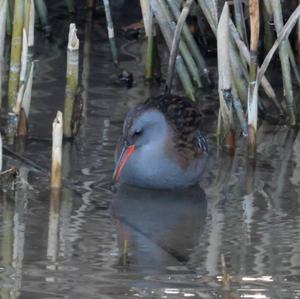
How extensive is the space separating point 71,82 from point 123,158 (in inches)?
23.4

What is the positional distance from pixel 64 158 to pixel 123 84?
55.0 inches

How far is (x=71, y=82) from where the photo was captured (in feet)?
19.5

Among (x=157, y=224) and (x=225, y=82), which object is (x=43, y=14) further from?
(x=157, y=224)

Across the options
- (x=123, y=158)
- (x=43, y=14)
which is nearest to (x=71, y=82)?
(x=123, y=158)

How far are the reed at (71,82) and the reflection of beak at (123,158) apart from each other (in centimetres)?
53

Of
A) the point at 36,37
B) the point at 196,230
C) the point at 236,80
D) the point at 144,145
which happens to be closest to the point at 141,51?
the point at 36,37

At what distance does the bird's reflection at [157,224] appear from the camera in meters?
4.66

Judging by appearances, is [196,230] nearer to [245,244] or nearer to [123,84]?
[245,244]

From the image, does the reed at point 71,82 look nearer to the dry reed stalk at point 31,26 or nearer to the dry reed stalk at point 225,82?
the dry reed stalk at point 31,26

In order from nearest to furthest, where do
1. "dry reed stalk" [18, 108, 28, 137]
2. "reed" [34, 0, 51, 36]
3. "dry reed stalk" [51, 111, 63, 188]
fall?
1. "dry reed stalk" [51, 111, 63, 188]
2. "dry reed stalk" [18, 108, 28, 137]
3. "reed" [34, 0, 51, 36]

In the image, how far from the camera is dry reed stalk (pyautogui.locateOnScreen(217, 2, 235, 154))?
5867mm

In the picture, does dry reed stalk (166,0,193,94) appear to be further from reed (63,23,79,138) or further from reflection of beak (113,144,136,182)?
reflection of beak (113,144,136,182)

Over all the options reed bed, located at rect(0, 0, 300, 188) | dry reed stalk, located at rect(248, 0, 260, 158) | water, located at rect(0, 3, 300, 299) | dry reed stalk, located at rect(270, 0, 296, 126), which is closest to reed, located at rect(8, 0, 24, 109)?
reed bed, located at rect(0, 0, 300, 188)

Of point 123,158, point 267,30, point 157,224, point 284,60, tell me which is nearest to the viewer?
point 157,224
